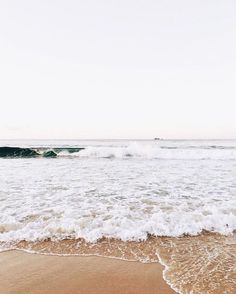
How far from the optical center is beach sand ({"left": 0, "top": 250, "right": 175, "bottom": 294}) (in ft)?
10.7

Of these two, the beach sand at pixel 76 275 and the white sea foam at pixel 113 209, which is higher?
the white sea foam at pixel 113 209

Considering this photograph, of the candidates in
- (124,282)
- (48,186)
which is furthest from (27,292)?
(48,186)

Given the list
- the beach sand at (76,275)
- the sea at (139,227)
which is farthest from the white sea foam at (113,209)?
the beach sand at (76,275)

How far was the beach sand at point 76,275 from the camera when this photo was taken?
327cm

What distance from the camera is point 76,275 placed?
360 centimetres

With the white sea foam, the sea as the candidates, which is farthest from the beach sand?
the white sea foam

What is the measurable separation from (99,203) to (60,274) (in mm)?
3312

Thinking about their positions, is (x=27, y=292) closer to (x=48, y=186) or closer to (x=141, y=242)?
(x=141, y=242)

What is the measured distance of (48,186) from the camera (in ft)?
30.2

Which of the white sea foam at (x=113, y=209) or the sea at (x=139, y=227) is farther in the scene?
the white sea foam at (x=113, y=209)

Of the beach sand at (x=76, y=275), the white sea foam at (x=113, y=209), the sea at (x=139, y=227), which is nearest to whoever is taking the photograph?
the beach sand at (x=76, y=275)

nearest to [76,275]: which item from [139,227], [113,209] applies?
[139,227]

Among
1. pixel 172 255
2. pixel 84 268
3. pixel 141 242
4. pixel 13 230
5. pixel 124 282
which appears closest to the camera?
pixel 124 282

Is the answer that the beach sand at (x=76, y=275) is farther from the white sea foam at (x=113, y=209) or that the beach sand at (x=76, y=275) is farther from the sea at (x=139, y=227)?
the white sea foam at (x=113, y=209)
